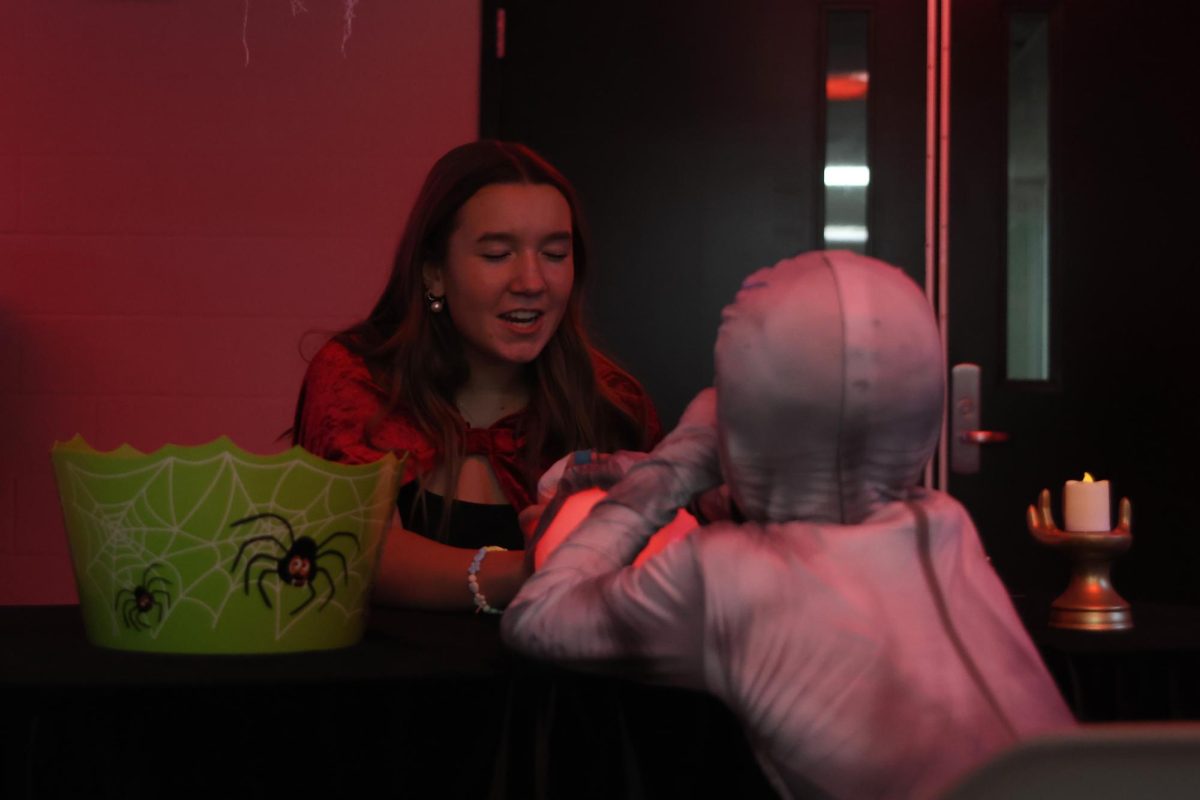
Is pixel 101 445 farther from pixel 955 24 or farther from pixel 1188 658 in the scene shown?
pixel 1188 658

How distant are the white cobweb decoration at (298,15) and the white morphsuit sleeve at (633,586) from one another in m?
2.09

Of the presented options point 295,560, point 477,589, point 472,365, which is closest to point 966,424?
point 472,365

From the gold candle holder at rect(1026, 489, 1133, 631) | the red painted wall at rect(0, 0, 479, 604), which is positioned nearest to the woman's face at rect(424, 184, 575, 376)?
the gold candle holder at rect(1026, 489, 1133, 631)

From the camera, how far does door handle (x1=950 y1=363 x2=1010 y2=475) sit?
9.28ft

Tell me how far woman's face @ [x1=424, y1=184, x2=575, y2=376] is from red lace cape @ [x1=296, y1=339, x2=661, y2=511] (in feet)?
0.34

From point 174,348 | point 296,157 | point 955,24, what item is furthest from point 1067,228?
point 174,348

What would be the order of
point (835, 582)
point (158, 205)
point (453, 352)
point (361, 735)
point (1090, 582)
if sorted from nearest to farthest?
point (835, 582), point (361, 735), point (1090, 582), point (453, 352), point (158, 205)

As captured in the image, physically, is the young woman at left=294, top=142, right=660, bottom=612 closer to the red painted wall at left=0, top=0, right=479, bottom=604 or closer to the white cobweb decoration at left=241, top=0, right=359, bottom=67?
the red painted wall at left=0, top=0, right=479, bottom=604

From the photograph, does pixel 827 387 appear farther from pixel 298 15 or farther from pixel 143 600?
pixel 298 15

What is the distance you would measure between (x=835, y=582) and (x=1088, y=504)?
587 millimetres

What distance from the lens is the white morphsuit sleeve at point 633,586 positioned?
0.83m

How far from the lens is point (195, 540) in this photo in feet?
3.19

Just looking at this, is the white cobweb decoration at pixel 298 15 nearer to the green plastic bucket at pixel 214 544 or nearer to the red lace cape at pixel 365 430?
the red lace cape at pixel 365 430

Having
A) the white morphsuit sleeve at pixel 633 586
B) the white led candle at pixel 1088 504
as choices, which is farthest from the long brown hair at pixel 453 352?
the white morphsuit sleeve at pixel 633 586
